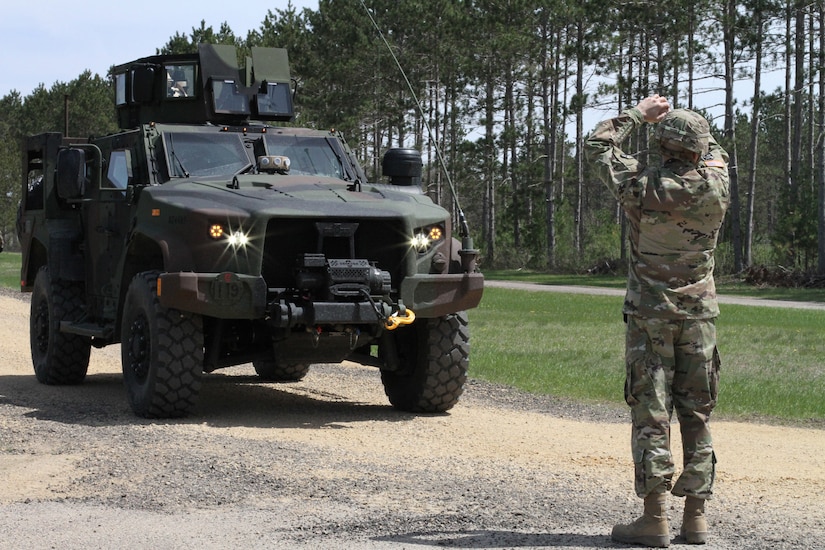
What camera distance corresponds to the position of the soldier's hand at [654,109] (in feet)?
21.9

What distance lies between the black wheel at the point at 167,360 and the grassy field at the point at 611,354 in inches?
168

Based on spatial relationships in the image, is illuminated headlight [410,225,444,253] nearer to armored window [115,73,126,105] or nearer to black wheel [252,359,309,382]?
black wheel [252,359,309,382]

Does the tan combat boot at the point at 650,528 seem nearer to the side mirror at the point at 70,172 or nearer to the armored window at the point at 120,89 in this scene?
the side mirror at the point at 70,172

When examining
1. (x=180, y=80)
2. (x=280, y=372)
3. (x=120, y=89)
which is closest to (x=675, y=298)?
(x=180, y=80)

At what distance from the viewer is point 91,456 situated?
8680 mm

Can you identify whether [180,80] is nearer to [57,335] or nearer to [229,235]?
[57,335]

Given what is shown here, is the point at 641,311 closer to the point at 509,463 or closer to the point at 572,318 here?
the point at 509,463

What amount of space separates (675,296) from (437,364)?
4.68 meters

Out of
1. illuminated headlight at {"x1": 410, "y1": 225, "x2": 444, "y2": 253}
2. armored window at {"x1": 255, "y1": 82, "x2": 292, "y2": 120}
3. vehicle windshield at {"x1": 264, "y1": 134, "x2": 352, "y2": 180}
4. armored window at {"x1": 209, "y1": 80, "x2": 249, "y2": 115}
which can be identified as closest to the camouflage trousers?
illuminated headlight at {"x1": 410, "y1": 225, "x2": 444, "y2": 253}

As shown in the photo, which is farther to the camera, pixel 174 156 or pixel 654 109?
pixel 174 156

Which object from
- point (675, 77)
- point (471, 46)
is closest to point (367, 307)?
point (675, 77)

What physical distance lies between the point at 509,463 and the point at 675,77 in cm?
4024

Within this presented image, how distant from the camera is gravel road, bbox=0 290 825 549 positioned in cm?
656

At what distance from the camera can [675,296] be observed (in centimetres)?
657
